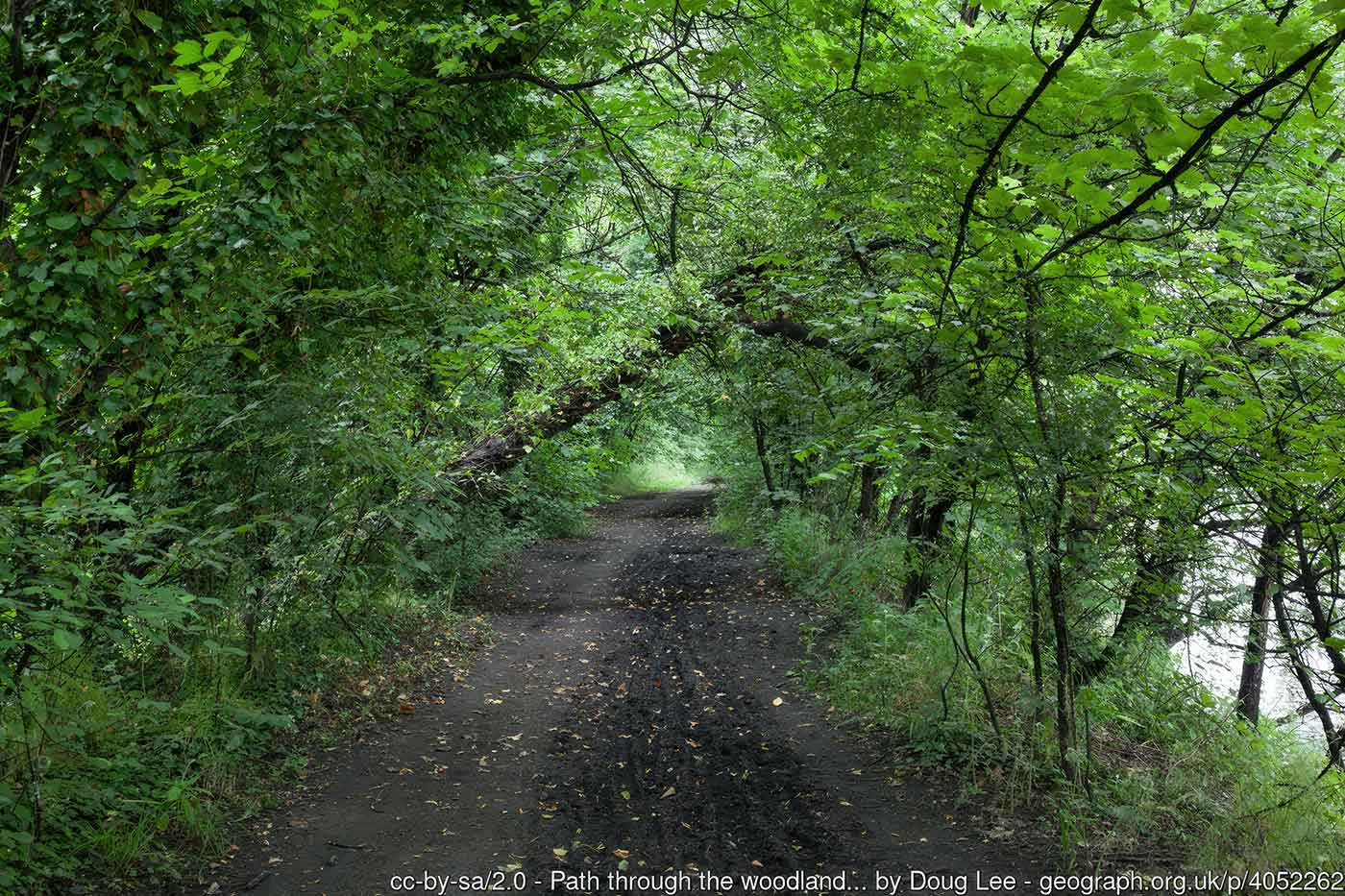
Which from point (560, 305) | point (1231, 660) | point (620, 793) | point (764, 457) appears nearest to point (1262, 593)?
point (1231, 660)

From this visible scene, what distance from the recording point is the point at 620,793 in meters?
5.26

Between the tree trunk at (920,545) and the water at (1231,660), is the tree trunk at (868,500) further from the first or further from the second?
the water at (1231,660)

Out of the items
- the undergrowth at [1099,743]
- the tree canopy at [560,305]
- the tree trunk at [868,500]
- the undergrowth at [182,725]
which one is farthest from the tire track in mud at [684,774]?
the tree trunk at [868,500]

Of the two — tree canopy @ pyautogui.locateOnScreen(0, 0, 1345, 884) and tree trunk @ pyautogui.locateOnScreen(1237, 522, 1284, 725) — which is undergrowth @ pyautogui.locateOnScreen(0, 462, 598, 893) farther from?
tree trunk @ pyautogui.locateOnScreen(1237, 522, 1284, 725)

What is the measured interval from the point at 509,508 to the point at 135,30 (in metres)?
9.79

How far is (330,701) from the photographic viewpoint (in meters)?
6.41

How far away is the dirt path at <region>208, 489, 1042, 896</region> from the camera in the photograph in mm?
Answer: 4293

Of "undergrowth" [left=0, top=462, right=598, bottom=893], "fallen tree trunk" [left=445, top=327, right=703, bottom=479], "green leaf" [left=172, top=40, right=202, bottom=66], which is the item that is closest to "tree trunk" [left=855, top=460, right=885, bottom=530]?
"fallen tree trunk" [left=445, top=327, right=703, bottom=479]

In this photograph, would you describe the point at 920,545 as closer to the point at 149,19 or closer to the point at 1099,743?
the point at 1099,743

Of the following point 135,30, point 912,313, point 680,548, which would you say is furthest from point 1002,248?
point 680,548

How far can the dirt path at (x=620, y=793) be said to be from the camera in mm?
4293

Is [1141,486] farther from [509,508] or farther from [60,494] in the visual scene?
[509,508]

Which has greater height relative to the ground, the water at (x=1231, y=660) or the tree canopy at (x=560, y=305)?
the tree canopy at (x=560, y=305)

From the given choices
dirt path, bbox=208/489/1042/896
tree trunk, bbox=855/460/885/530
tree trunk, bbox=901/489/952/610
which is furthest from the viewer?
tree trunk, bbox=855/460/885/530
